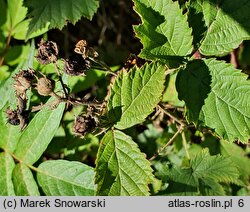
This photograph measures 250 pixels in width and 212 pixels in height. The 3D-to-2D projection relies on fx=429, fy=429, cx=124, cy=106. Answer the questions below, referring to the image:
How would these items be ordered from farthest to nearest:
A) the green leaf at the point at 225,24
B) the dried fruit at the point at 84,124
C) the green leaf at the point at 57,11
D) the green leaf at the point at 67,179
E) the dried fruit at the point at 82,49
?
1. the green leaf at the point at 57,11
2. the green leaf at the point at 67,179
3. the green leaf at the point at 225,24
4. the dried fruit at the point at 82,49
5. the dried fruit at the point at 84,124

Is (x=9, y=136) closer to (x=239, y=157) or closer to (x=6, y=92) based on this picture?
(x=6, y=92)

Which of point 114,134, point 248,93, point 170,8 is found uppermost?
point 170,8

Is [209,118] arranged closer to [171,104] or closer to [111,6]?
[171,104]

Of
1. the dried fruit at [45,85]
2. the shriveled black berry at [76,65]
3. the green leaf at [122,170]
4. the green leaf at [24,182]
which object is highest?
the shriveled black berry at [76,65]

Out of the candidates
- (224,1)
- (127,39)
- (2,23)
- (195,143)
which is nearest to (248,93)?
(224,1)

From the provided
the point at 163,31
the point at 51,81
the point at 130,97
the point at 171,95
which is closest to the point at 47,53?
the point at 51,81

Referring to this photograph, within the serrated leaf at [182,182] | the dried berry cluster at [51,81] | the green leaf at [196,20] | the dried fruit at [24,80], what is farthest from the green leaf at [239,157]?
the dried fruit at [24,80]

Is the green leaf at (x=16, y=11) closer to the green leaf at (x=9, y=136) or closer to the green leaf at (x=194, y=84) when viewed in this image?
the green leaf at (x=9, y=136)
